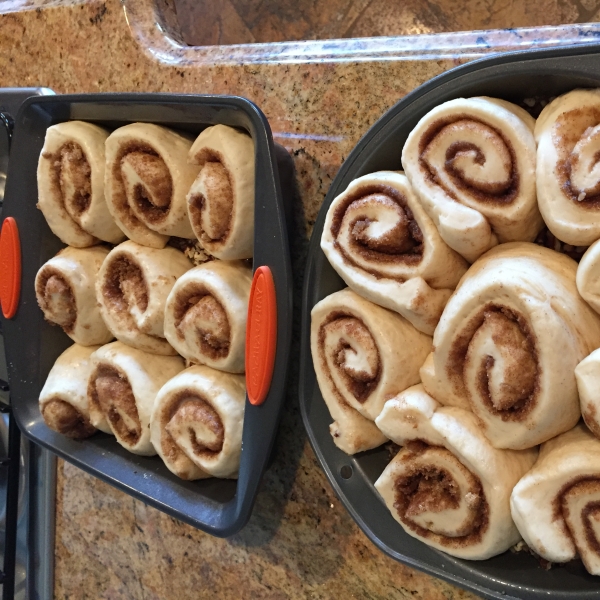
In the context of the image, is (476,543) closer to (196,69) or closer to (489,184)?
(489,184)

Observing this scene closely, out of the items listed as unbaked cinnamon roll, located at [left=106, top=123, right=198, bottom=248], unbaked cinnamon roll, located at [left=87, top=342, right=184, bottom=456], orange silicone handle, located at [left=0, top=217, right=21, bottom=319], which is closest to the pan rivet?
unbaked cinnamon roll, located at [left=87, top=342, right=184, bottom=456]

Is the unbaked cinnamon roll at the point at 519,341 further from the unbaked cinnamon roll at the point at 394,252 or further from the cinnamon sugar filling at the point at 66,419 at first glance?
the cinnamon sugar filling at the point at 66,419

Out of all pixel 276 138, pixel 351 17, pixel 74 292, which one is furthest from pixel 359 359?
pixel 351 17

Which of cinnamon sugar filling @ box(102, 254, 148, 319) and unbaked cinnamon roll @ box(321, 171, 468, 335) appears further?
cinnamon sugar filling @ box(102, 254, 148, 319)

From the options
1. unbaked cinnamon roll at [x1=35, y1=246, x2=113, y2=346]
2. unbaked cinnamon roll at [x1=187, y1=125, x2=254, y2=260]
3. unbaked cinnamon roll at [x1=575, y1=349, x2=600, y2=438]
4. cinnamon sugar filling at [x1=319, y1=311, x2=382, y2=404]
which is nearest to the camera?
unbaked cinnamon roll at [x1=575, y1=349, x2=600, y2=438]

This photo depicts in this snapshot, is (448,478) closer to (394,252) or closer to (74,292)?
(394,252)

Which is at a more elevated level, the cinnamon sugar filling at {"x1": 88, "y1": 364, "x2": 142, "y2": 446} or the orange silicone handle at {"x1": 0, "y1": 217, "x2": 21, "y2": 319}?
the orange silicone handle at {"x1": 0, "y1": 217, "x2": 21, "y2": 319}

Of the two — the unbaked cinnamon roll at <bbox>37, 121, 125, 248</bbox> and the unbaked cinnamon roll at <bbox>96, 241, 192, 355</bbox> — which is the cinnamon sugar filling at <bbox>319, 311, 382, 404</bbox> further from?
the unbaked cinnamon roll at <bbox>37, 121, 125, 248</bbox>

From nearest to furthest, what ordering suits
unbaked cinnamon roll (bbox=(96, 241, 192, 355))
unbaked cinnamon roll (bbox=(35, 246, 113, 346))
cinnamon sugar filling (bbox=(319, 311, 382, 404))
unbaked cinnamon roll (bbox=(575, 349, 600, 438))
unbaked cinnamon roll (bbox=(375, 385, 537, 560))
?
1. unbaked cinnamon roll (bbox=(575, 349, 600, 438))
2. unbaked cinnamon roll (bbox=(375, 385, 537, 560))
3. cinnamon sugar filling (bbox=(319, 311, 382, 404))
4. unbaked cinnamon roll (bbox=(96, 241, 192, 355))
5. unbaked cinnamon roll (bbox=(35, 246, 113, 346))
